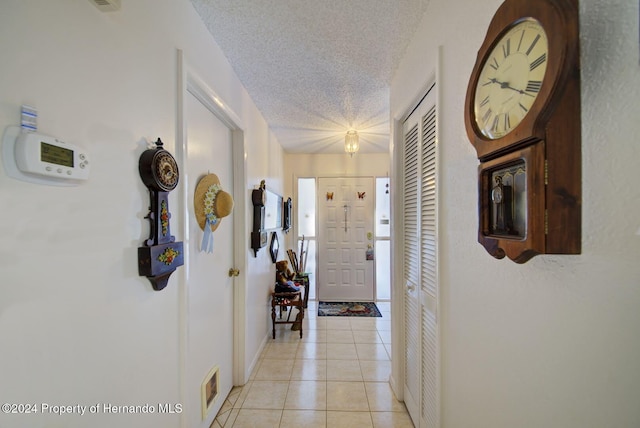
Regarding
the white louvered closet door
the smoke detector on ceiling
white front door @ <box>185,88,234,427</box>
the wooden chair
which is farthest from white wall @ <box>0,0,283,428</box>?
the wooden chair

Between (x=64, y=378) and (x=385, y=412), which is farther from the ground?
(x=64, y=378)

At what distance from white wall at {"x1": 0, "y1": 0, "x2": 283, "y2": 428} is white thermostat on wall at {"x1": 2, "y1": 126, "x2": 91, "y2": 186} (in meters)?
0.02

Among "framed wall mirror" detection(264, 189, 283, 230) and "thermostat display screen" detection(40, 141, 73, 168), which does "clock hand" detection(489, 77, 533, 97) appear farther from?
"framed wall mirror" detection(264, 189, 283, 230)

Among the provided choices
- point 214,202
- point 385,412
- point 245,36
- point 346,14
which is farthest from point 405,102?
point 385,412

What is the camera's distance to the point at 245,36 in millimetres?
1599

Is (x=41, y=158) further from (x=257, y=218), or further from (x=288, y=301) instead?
(x=288, y=301)

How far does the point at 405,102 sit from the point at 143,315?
6.06ft

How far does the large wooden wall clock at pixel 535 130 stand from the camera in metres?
0.51

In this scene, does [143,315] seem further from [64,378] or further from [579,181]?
[579,181]

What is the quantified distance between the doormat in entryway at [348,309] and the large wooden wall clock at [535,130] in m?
3.33

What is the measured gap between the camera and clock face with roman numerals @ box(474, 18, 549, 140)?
567 millimetres

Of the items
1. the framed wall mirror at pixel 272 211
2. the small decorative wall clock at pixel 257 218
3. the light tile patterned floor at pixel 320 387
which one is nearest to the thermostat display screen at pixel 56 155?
the small decorative wall clock at pixel 257 218

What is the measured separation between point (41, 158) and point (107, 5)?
1.80 ft

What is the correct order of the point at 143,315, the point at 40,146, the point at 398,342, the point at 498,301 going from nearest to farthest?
1. the point at 40,146
2. the point at 498,301
3. the point at 143,315
4. the point at 398,342
